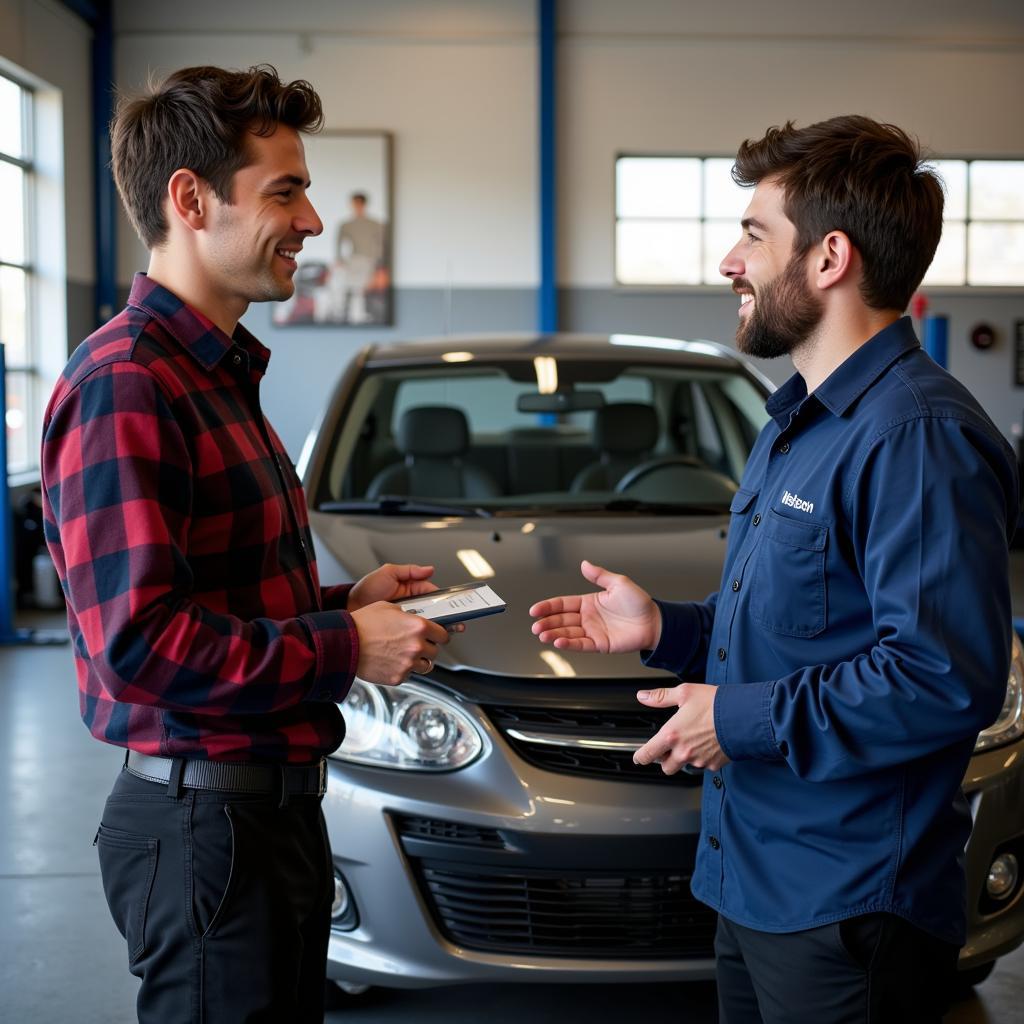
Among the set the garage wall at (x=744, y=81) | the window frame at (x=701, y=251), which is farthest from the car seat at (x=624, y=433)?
the window frame at (x=701, y=251)

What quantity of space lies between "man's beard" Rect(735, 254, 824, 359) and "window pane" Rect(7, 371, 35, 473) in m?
8.56

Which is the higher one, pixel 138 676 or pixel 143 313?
pixel 143 313

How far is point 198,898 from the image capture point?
4.43 feet

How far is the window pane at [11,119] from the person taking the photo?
29.0 feet

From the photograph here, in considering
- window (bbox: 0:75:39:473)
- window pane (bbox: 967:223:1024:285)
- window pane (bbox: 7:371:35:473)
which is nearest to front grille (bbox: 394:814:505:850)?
window (bbox: 0:75:39:473)

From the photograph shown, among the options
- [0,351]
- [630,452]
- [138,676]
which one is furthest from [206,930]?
[0,351]

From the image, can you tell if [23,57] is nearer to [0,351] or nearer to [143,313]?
[0,351]

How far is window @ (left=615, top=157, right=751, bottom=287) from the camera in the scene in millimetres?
10781

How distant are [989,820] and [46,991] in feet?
6.45

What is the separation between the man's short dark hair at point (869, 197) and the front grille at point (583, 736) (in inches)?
37.2

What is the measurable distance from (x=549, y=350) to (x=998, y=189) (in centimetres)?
897

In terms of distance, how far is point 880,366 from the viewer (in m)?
1.38

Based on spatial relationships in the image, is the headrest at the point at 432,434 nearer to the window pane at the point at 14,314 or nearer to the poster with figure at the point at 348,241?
the window pane at the point at 14,314

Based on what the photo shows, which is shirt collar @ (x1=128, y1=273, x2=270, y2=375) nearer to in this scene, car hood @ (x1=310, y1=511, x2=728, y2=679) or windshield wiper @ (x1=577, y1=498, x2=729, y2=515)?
car hood @ (x1=310, y1=511, x2=728, y2=679)
